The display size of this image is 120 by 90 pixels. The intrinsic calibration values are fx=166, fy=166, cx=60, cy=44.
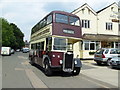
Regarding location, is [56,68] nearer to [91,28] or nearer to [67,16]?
[67,16]

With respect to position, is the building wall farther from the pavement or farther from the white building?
the pavement

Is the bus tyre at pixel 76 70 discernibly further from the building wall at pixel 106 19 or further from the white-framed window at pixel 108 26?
the white-framed window at pixel 108 26

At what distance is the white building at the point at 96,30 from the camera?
1013 inches

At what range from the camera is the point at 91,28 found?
2770 cm

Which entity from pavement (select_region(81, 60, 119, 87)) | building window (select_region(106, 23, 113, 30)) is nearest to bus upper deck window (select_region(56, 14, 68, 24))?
pavement (select_region(81, 60, 119, 87))

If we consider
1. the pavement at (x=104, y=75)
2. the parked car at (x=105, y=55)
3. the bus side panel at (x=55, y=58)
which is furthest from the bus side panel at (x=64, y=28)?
the parked car at (x=105, y=55)

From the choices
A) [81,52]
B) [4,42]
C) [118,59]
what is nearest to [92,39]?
[81,52]

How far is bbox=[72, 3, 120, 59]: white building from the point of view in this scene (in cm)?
2573

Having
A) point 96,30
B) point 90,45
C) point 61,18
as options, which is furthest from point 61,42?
point 96,30

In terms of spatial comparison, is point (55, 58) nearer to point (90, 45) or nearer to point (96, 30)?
point (90, 45)

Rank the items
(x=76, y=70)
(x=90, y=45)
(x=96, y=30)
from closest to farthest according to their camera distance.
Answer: (x=76, y=70) → (x=90, y=45) → (x=96, y=30)

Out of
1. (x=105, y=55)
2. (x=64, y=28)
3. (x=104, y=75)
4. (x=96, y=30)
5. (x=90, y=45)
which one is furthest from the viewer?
(x=96, y=30)

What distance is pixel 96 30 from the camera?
92.1ft

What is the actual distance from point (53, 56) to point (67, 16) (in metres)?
2.95
